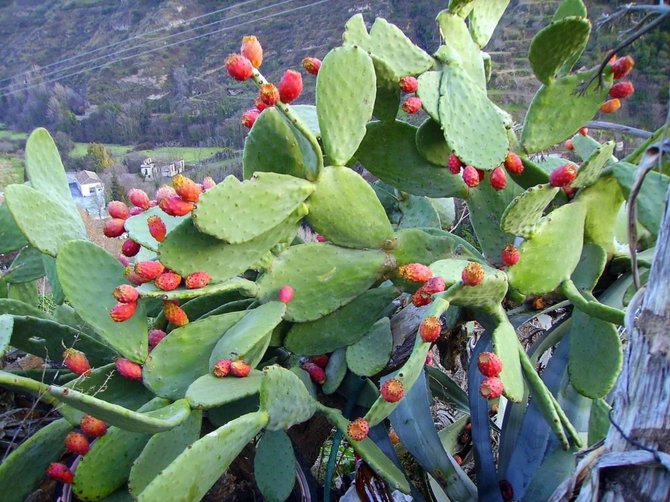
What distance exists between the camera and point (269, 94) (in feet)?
3.22

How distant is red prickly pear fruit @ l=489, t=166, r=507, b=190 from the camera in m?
1.17

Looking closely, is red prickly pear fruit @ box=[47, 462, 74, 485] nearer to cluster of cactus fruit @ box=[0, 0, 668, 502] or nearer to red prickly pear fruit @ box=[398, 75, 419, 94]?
cluster of cactus fruit @ box=[0, 0, 668, 502]

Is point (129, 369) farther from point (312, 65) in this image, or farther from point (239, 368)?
point (312, 65)

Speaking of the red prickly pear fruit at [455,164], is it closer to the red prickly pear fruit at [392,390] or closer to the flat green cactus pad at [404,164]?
the flat green cactus pad at [404,164]

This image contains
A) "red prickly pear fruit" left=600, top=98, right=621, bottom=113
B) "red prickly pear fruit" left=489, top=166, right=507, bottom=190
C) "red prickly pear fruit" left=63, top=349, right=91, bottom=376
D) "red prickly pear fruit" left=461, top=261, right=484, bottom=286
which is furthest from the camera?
"red prickly pear fruit" left=600, top=98, right=621, bottom=113

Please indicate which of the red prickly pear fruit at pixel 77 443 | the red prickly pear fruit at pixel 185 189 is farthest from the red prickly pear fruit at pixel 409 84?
the red prickly pear fruit at pixel 77 443

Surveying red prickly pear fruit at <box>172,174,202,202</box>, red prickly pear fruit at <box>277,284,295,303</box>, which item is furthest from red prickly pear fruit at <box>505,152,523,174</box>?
red prickly pear fruit at <box>172,174,202,202</box>

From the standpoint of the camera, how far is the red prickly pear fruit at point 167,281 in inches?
39.9

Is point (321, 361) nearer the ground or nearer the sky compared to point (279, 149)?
nearer the ground

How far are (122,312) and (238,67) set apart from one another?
0.42m

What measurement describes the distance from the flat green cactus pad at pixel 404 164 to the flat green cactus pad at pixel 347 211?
0.12m

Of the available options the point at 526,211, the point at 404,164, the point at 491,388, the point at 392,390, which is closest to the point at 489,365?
the point at 491,388

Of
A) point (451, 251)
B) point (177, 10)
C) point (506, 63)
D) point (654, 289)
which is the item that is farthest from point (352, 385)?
point (177, 10)

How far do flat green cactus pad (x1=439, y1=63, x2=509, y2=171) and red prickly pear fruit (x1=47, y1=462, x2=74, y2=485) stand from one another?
0.83 meters
